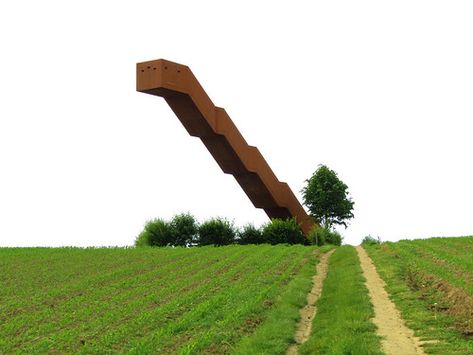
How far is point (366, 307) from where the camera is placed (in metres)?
17.7

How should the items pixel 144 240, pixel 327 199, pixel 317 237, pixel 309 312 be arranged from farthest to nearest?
1. pixel 327 199
2. pixel 317 237
3. pixel 144 240
4. pixel 309 312

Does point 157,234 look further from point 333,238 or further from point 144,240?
point 333,238

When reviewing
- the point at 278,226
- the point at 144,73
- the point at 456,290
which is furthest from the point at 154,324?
the point at 278,226

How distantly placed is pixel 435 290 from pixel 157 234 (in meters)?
30.1

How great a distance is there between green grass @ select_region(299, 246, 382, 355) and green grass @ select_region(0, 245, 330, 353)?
0.70 metres

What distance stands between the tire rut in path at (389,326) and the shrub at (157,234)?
1024 inches

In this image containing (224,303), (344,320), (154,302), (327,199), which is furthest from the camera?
(327,199)

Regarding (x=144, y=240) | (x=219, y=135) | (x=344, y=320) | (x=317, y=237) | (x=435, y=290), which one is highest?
(x=219, y=135)

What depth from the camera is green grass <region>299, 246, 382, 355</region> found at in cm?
1330

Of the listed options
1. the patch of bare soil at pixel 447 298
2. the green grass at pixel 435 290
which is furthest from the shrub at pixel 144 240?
the patch of bare soil at pixel 447 298

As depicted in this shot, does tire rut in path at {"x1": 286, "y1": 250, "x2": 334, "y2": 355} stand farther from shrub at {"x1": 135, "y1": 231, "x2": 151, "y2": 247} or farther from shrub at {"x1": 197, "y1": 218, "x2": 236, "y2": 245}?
shrub at {"x1": 135, "y1": 231, "x2": 151, "y2": 247}

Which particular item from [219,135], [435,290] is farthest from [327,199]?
[435,290]

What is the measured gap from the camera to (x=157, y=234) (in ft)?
154

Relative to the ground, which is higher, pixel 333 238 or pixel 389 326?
pixel 333 238
